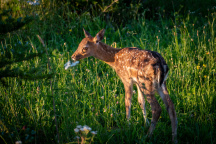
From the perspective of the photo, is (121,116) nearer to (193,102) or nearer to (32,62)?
(193,102)

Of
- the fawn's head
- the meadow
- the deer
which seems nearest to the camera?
the meadow

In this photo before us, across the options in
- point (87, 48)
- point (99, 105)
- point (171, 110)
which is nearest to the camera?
point (171, 110)

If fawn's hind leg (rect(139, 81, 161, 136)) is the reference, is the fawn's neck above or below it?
above

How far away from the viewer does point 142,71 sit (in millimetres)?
3361

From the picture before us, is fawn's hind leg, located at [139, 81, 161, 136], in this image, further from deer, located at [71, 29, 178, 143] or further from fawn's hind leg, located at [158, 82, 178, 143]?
fawn's hind leg, located at [158, 82, 178, 143]

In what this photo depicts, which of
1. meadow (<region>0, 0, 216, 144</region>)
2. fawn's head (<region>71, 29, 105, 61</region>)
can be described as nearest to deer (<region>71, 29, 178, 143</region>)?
fawn's head (<region>71, 29, 105, 61</region>)

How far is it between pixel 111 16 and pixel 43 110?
4.66 metres

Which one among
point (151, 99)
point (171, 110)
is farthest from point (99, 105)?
point (171, 110)

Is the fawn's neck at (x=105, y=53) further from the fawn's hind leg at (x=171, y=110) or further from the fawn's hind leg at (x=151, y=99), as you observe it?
the fawn's hind leg at (x=171, y=110)

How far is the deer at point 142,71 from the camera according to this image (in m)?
3.27

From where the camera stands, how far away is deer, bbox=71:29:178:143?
10.7ft

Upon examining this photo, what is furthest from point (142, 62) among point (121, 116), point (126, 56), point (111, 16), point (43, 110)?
point (111, 16)

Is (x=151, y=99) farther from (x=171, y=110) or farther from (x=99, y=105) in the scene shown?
(x=99, y=105)

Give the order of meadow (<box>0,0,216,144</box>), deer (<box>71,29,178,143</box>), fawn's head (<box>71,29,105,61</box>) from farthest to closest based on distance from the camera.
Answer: fawn's head (<box>71,29,105,61</box>) → deer (<box>71,29,178,143</box>) → meadow (<box>0,0,216,144</box>)
